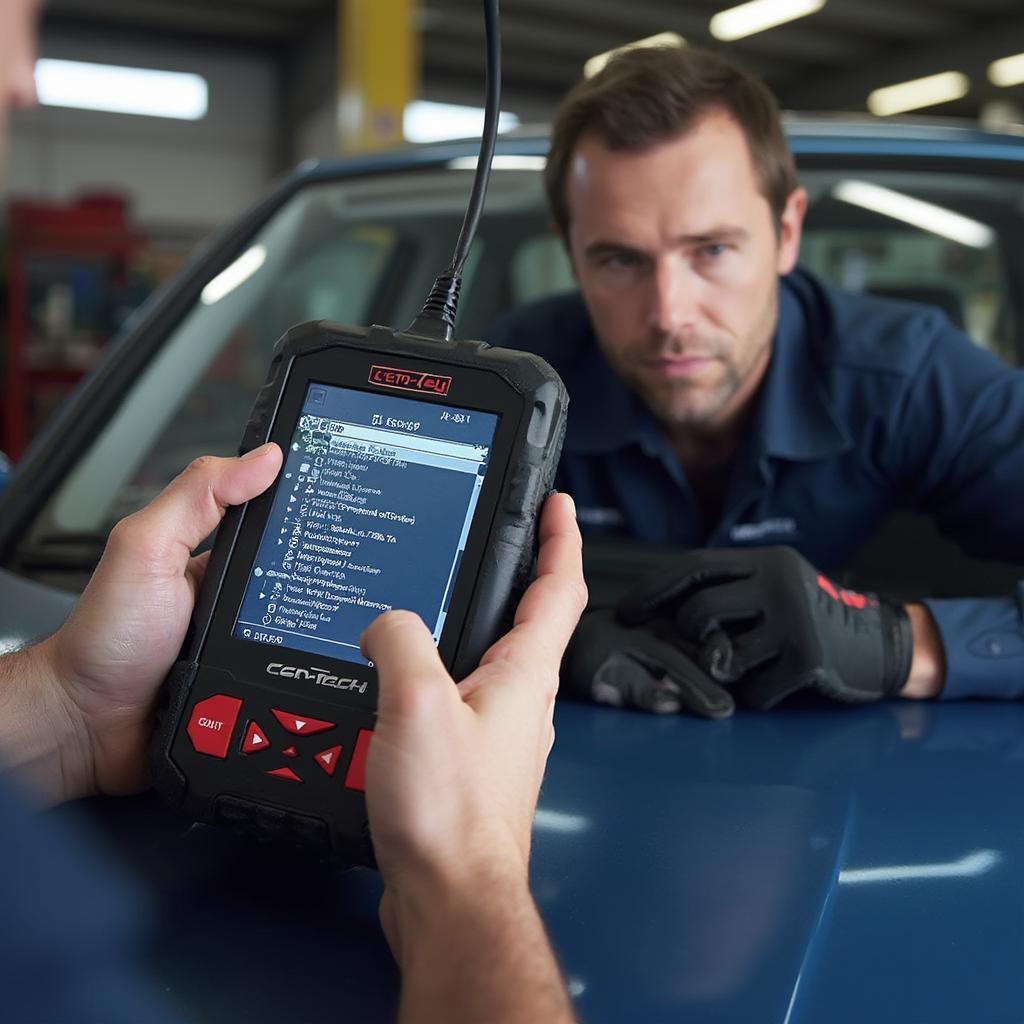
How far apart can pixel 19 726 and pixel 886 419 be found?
4.04 feet

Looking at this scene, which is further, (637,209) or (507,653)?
(637,209)

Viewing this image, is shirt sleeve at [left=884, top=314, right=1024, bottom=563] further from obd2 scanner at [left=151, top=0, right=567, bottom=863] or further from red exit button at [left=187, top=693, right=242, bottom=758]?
red exit button at [left=187, top=693, right=242, bottom=758]

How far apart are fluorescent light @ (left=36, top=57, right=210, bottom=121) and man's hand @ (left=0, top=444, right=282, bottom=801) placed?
40.8ft

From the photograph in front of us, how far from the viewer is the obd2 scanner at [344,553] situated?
2.33 ft

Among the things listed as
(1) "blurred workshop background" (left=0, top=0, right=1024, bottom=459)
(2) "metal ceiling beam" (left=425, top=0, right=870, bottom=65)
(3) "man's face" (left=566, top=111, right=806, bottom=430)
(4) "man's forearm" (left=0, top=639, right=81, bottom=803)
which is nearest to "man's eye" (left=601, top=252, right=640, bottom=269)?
(3) "man's face" (left=566, top=111, right=806, bottom=430)

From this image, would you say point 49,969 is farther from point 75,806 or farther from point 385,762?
point 75,806

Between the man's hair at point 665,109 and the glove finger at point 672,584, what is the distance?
73 cm

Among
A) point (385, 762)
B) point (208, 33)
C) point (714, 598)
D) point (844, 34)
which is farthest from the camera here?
point (208, 33)

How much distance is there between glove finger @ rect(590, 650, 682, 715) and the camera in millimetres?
1020

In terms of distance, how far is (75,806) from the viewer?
80 centimetres

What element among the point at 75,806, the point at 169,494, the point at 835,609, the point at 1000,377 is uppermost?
the point at 1000,377

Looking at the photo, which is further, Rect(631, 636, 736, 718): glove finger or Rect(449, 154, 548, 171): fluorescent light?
Rect(449, 154, 548, 171): fluorescent light

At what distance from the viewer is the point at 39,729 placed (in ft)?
2.53

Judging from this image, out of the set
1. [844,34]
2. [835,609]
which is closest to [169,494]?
[835,609]
